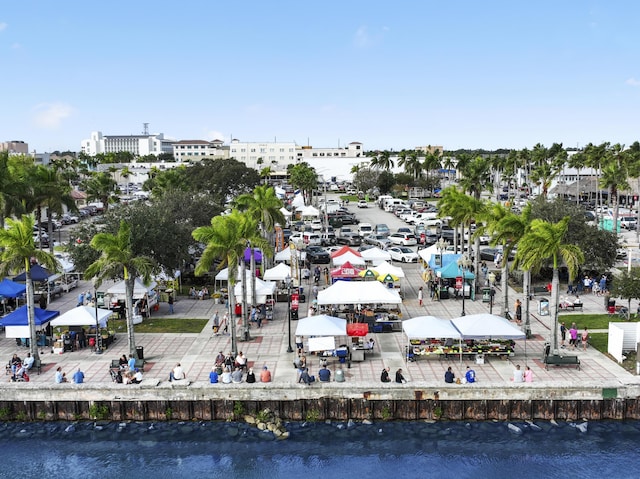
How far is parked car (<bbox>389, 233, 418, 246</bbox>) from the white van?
6.95m

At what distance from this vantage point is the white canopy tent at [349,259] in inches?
1636

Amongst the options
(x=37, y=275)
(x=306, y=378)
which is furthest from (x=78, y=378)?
(x=37, y=275)

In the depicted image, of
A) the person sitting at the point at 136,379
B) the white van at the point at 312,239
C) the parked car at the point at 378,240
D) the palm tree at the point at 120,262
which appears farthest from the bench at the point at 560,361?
the white van at the point at 312,239

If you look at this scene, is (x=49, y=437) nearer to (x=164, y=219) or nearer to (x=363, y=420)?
(x=363, y=420)

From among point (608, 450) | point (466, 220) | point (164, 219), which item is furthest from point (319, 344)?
point (466, 220)

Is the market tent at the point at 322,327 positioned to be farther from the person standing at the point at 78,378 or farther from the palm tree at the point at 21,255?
the palm tree at the point at 21,255

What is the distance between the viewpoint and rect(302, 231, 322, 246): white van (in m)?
56.8

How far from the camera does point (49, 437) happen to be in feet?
76.0

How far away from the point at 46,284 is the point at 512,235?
28.6 metres

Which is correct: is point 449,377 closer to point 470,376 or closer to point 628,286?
point 470,376

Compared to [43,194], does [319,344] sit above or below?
below

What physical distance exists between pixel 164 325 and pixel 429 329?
1444cm

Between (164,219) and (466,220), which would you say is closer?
(164,219)

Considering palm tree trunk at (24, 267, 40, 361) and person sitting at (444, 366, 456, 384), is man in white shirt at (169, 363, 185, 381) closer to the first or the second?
palm tree trunk at (24, 267, 40, 361)
